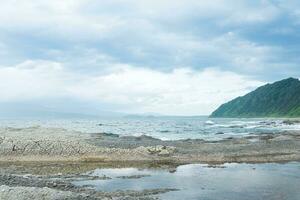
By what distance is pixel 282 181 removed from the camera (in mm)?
33000

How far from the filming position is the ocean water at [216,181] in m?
28.0

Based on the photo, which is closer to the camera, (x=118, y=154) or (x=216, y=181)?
(x=216, y=181)

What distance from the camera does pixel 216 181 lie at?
108ft

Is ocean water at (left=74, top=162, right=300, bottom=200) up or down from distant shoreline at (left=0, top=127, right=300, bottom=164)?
down

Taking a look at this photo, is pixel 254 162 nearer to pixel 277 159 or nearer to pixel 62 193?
pixel 277 159

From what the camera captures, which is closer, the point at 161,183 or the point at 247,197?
the point at 247,197

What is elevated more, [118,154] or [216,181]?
[118,154]

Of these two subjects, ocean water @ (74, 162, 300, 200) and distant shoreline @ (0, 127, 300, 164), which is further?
distant shoreline @ (0, 127, 300, 164)

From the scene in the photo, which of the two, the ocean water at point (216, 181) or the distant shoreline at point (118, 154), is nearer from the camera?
the ocean water at point (216, 181)

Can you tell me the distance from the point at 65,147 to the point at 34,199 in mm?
26979

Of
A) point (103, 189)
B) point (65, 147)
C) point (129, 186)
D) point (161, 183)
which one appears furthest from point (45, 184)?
point (65, 147)

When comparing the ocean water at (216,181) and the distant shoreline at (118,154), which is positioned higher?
the distant shoreline at (118,154)

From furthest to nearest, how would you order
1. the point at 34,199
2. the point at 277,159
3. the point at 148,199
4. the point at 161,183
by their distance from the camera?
the point at 277,159 < the point at 161,183 < the point at 148,199 < the point at 34,199

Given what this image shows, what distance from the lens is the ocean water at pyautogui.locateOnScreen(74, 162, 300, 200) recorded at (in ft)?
91.8
